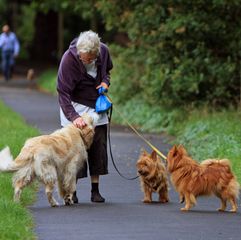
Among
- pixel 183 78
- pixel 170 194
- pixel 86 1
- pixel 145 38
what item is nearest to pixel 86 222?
pixel 170 194

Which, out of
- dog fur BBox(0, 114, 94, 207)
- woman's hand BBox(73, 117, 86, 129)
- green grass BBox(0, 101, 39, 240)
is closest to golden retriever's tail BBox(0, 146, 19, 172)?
dog fur BBox(0, 114, 94, 207)

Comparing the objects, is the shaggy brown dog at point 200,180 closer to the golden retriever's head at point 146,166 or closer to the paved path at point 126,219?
the paved path at point 126,219

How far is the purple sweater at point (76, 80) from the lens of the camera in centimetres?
1136

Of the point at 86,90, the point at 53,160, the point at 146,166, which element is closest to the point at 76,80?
the point at 86,90

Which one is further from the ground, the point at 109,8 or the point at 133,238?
the point at 109,8

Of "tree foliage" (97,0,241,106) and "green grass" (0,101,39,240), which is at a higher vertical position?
"tree foliage" (97,0,241,106)

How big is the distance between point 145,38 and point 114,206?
11.5 m

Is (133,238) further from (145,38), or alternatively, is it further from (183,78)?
(145,38)

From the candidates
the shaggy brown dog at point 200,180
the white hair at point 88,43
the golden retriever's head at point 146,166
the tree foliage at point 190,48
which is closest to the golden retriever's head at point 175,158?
the shaggy brown dog at point 200,180

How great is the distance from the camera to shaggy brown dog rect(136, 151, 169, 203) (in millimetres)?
11352

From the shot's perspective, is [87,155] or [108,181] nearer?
[87,155]

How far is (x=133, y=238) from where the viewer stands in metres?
9.11

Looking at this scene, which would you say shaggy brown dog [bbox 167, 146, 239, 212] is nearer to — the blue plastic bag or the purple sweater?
the blue plastic bag

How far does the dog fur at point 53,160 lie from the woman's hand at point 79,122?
4 cm
